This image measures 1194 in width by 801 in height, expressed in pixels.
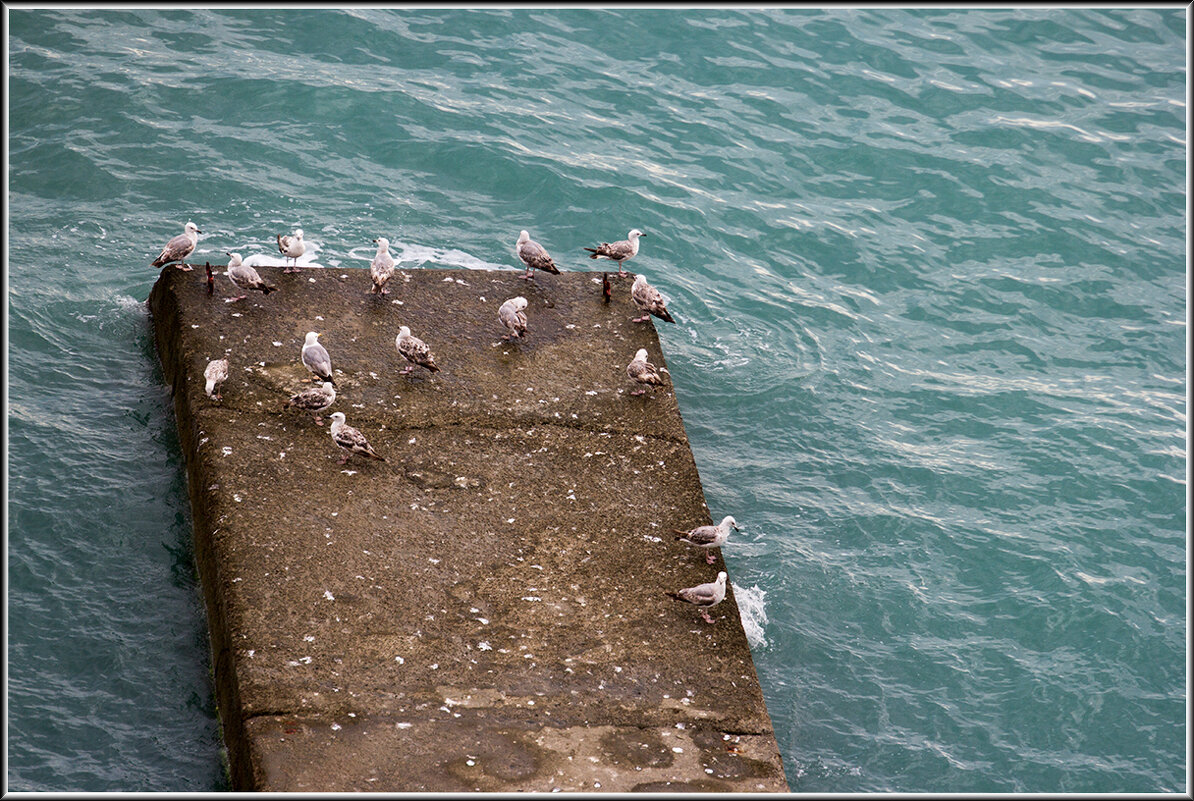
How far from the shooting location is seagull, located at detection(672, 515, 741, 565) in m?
9.48

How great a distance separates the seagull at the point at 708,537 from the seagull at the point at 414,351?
3.03 metres

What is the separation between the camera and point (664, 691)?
27.3 ft

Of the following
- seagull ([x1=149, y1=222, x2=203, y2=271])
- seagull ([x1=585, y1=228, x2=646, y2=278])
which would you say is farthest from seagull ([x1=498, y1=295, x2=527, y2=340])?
seagull ([x1=149, y1=222, x2=203, y2=271])

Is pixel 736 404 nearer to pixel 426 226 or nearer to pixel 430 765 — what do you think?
pixel 426 226

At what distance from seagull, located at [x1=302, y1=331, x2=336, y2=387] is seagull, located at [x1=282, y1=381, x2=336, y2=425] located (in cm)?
29

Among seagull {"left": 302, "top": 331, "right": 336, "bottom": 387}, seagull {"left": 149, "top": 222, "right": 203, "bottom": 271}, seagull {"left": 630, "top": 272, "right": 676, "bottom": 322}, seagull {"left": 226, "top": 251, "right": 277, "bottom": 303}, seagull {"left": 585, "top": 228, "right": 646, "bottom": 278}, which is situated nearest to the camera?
seagull {"left": 302, "top": 331, "right": 336, "bottom": 387}

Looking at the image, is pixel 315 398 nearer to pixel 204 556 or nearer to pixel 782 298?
pixel 204 556

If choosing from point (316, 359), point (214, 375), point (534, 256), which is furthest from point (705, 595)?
point (534, 256)

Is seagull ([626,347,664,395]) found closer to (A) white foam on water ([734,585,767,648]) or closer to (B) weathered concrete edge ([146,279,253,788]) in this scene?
(A) white foam on water ([734,585,767,648])

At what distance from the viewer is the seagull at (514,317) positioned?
11.8 metres

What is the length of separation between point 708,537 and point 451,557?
2127mm

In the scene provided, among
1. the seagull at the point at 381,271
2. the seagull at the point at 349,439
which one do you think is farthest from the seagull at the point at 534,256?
the seagull at the point at 349,439

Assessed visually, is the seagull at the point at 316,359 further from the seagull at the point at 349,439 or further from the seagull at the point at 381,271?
the seagull at the point at 381,271

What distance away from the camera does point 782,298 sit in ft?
52.3
